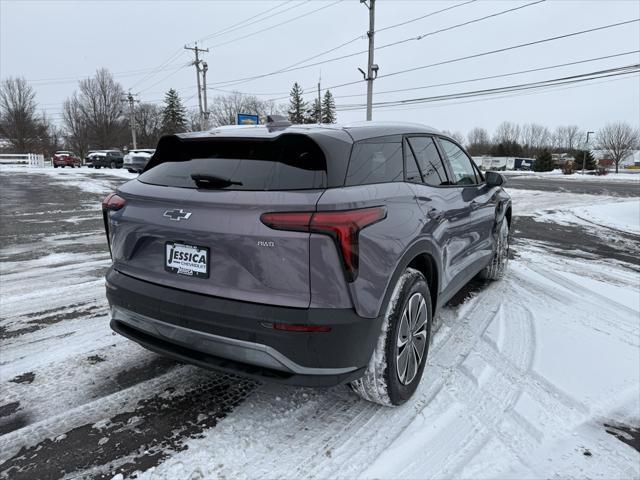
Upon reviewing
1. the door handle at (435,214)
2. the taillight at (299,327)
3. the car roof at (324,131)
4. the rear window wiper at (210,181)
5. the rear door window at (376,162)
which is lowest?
the taillight at (299,327)

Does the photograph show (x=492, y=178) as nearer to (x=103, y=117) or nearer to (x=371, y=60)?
(x=371, y=60)

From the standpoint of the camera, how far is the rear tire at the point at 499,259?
506cm

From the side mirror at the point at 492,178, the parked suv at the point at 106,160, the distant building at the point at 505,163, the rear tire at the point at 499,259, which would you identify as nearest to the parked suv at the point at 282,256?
the side mirror at the point at 492,178

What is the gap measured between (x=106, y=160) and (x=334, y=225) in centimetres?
4433

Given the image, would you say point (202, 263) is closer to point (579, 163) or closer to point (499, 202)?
point (499, 202)

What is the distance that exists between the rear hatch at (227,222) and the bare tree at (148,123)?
260 feet

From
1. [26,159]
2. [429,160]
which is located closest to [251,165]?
[429,160]

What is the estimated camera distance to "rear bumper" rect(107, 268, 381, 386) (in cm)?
211

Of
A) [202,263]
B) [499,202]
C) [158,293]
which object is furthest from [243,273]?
[499,202]

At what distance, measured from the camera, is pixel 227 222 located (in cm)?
218

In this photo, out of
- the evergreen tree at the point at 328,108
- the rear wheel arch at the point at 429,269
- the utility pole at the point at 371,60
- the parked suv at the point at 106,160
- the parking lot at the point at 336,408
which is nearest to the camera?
the parking lot at the point at 336,408

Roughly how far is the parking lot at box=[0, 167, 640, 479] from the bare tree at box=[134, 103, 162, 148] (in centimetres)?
7821

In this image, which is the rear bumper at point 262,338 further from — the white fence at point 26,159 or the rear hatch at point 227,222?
the white fence at point 26,159

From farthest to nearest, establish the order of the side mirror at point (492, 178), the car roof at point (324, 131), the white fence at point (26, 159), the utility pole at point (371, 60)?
the white fence at point (26, 159)
the utility pole at point (371, 60)
the side mirror at point (492, 178)
the car roof at point (324, 131)
